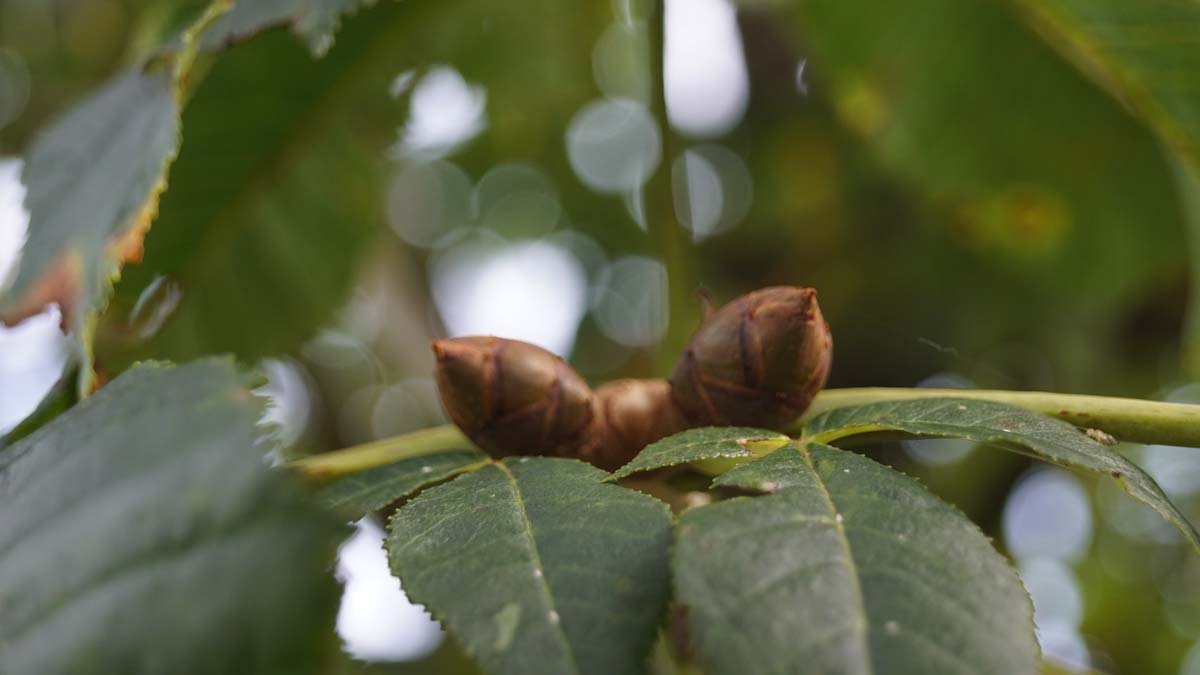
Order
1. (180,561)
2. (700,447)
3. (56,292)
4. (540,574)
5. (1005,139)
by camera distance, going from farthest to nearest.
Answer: (1005,139), (56,292), (700,447), (540,574), (180,561)

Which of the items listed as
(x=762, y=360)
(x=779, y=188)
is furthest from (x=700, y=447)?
(x=779, y=188)

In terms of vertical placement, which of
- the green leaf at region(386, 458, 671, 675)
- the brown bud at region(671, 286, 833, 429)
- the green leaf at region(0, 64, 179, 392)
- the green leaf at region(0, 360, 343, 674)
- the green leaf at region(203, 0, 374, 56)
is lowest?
the brown bud at region(671, 286, 833, 429)

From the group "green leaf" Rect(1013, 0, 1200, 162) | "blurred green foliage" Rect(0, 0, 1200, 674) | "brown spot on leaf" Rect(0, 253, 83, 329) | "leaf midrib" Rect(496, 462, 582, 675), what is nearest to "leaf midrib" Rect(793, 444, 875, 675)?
"leaf midrib" Rect(496, 462, 582, 675)

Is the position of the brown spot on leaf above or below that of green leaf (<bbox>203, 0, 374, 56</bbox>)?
below

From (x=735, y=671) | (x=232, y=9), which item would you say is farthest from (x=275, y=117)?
(x=735, y=671)

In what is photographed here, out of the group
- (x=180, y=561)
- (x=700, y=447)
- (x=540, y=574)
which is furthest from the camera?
(x=700, y=447)

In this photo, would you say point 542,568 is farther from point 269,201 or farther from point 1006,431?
point 269,201

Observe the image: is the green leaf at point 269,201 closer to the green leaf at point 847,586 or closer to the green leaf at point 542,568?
the green leaf at point 542,568

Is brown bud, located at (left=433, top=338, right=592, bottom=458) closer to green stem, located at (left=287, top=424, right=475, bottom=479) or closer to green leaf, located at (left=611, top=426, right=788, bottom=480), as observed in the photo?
green stem, located at (left=287, top=424, right=475, bottom=479)
